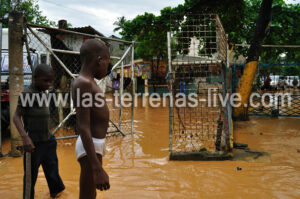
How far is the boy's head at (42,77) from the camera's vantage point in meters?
2.57

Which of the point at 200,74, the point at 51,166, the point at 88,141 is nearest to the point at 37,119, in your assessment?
the point at 51,166

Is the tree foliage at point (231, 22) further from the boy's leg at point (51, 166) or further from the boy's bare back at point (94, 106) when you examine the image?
the boy's bare back at point (94, 106)

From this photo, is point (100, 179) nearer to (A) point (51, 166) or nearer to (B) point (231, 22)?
(A) point (51, 166)

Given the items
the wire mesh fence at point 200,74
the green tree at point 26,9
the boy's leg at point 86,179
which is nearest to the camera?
the boy's leg at point 86,179

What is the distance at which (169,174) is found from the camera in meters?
3.60

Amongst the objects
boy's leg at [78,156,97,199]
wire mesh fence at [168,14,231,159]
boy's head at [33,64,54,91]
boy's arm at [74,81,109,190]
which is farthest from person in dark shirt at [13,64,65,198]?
wire mesh fence at [168,14,231,159]

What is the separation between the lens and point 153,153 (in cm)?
466

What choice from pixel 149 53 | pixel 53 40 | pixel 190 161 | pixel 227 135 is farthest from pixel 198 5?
pixel 149 53

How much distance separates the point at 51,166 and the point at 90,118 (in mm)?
1359

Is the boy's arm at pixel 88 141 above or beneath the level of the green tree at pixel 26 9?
beneath

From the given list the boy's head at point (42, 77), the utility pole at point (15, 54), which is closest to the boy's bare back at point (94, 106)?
the boy's head at point (42, 77)

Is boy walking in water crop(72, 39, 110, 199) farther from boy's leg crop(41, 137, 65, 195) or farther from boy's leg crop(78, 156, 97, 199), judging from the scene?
boy's leg crop(41, 137, 65, 195)

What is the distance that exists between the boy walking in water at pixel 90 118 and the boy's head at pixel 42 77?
39.3 inches

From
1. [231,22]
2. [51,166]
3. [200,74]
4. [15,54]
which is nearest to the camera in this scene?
[51,166]
